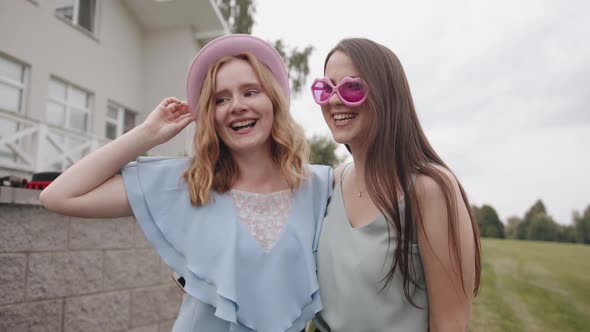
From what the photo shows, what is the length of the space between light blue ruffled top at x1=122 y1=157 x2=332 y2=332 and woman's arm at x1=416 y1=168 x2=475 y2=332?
1.47ft

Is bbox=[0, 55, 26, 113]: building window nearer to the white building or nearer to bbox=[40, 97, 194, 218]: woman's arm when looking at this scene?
the white building

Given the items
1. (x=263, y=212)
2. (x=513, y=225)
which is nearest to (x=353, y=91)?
(x=263, y=212)

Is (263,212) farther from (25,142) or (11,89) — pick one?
(11,89)

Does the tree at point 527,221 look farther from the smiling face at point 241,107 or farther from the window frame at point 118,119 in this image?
the smiling face at point 241,107

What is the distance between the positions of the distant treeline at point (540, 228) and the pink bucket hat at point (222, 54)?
801 centimetres

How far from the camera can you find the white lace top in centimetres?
168

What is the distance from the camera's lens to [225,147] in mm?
1949

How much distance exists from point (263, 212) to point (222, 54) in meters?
0.75

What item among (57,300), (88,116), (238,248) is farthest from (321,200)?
(88,116)

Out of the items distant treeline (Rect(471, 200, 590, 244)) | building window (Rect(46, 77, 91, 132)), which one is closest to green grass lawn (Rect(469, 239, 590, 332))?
distant treeline (Rect(471, 200, 590, 244))

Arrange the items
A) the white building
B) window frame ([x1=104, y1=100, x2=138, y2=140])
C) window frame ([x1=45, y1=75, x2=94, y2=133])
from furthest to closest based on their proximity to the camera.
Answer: window frame ([x1=104, y1=100, x2=138, y2=140]) → window frame ([x1=45, y1=75, x2=94, y2=133]) → the white building

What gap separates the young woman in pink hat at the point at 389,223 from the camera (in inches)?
53.9

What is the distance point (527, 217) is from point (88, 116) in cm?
1602

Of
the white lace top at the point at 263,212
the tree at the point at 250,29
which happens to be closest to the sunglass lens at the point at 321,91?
the white lace top at the point at 263,212
